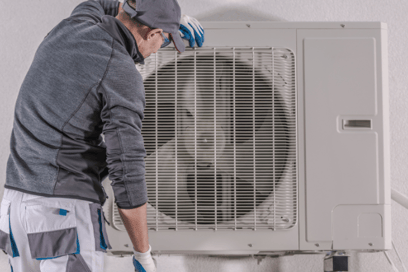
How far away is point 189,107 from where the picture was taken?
0.76m

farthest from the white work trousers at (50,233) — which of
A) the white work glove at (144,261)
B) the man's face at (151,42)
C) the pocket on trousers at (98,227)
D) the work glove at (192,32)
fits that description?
the work glove at (192,32)

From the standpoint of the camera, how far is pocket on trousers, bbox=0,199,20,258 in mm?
594

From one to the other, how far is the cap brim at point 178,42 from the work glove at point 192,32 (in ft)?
0.10

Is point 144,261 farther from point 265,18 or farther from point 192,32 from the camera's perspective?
point 265,18

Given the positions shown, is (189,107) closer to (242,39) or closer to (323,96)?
(242,39)

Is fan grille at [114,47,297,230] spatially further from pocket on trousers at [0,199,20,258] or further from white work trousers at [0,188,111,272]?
pocket on trousers at [0,199,20,258]

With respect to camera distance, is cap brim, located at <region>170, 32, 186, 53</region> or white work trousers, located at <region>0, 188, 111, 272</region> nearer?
white work trousers, located at <region>0, 188, 111, 272</region>

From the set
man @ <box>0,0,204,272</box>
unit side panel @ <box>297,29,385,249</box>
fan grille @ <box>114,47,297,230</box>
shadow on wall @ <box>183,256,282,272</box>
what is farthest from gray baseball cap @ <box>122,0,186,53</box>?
shadow on wall @ <box>183,256,282,272</box>

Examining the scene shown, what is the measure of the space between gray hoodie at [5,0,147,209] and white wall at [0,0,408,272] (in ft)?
1.69

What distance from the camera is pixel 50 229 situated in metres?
0.58

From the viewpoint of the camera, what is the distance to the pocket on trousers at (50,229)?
57 centimetres

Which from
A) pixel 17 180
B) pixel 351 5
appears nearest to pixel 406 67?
pixel 351 5

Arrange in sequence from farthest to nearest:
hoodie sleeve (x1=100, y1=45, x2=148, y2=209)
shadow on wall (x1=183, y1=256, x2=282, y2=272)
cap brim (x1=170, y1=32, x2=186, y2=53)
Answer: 1. shadow on wall (x1=183, y1=256, x2=282, y2=272)
2. cap brim (x1=170, y1=32, x2=186, y2=53)
3. hoodie sleeve (x1=100, y1=45, x2=148, y2=209)

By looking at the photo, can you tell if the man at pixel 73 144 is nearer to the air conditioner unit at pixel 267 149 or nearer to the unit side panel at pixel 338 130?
the air conditioner unit at pixel 267 149
